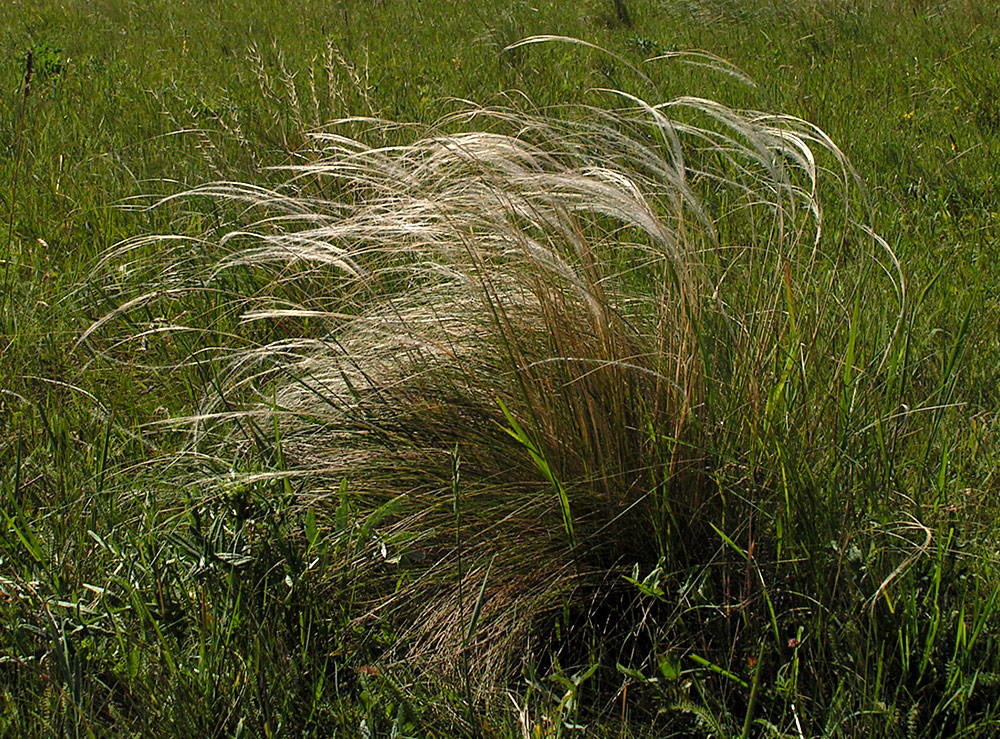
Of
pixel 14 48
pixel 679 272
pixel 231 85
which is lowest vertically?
pixel 679 272

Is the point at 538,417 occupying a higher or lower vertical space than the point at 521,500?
higher

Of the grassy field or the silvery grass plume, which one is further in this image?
the silvery grass plume

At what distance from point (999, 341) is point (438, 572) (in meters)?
1.49

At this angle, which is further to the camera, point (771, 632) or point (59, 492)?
point (59, 492)

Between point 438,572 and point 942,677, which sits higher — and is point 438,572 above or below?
above

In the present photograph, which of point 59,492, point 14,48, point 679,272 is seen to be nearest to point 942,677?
point 679,272

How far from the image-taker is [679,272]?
1647 millimetres

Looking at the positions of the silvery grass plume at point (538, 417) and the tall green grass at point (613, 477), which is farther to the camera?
the silvery grass plume at point (538, 417)

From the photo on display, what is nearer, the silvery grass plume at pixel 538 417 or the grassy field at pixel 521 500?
the grassy field at pixel 521 500

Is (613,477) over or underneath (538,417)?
underneath

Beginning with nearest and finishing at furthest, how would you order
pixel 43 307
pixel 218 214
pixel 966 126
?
1. pixel 43 307
2. pixel 218 214
3. pixel 966 126

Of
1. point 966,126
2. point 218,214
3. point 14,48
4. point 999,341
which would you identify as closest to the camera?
point 999,341

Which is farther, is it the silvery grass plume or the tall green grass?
the silvery grass plume

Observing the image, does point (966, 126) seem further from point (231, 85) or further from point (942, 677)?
point (231, 85)
